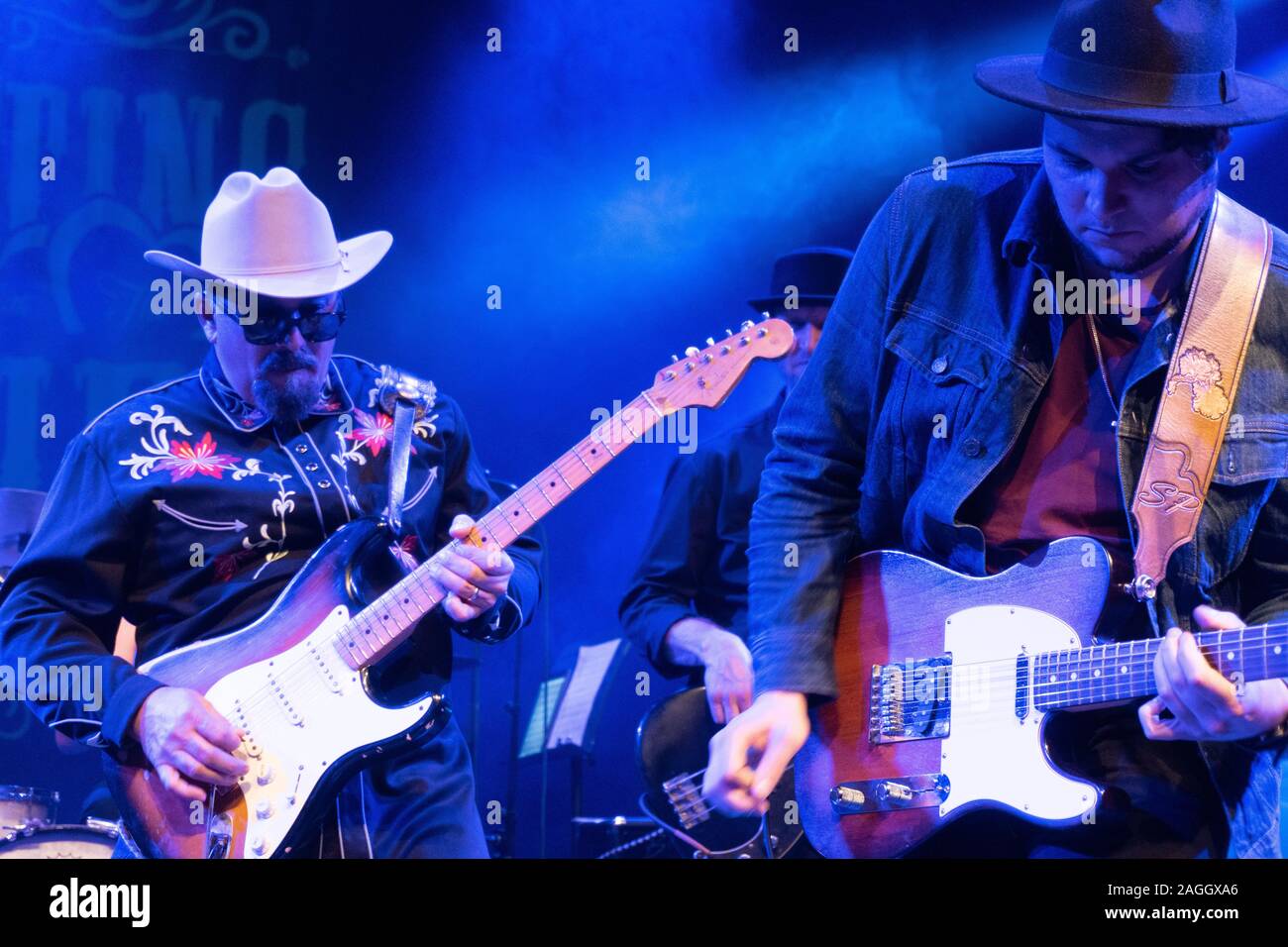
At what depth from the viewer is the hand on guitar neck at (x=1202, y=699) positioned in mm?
2307

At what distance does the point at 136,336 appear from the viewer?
4.45 meters

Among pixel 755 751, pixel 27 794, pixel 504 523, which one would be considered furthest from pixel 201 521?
pixel 755 751

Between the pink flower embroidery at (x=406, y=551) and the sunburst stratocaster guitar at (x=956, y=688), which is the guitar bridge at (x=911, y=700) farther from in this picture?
the pink flower embroidery at (x=406, y=551)

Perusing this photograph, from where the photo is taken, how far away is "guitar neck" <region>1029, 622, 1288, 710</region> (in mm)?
2328

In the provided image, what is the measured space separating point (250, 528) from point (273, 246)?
2.48 feet

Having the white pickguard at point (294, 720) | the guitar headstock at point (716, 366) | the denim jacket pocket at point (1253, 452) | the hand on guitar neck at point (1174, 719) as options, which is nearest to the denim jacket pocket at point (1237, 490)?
the denim jacket pocket at point (1253, 452)

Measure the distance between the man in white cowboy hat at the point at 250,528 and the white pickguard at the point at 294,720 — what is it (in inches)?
3.1

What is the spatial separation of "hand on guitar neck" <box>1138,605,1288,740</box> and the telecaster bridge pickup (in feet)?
1.35

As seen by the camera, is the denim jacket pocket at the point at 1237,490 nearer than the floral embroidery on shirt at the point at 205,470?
Yes

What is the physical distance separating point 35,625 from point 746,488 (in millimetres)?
2024

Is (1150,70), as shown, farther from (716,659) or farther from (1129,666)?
(716,659)

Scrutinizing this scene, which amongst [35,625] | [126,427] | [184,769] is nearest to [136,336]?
[126,427]

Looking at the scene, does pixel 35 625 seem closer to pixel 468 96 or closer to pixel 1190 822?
pixel 468 96
